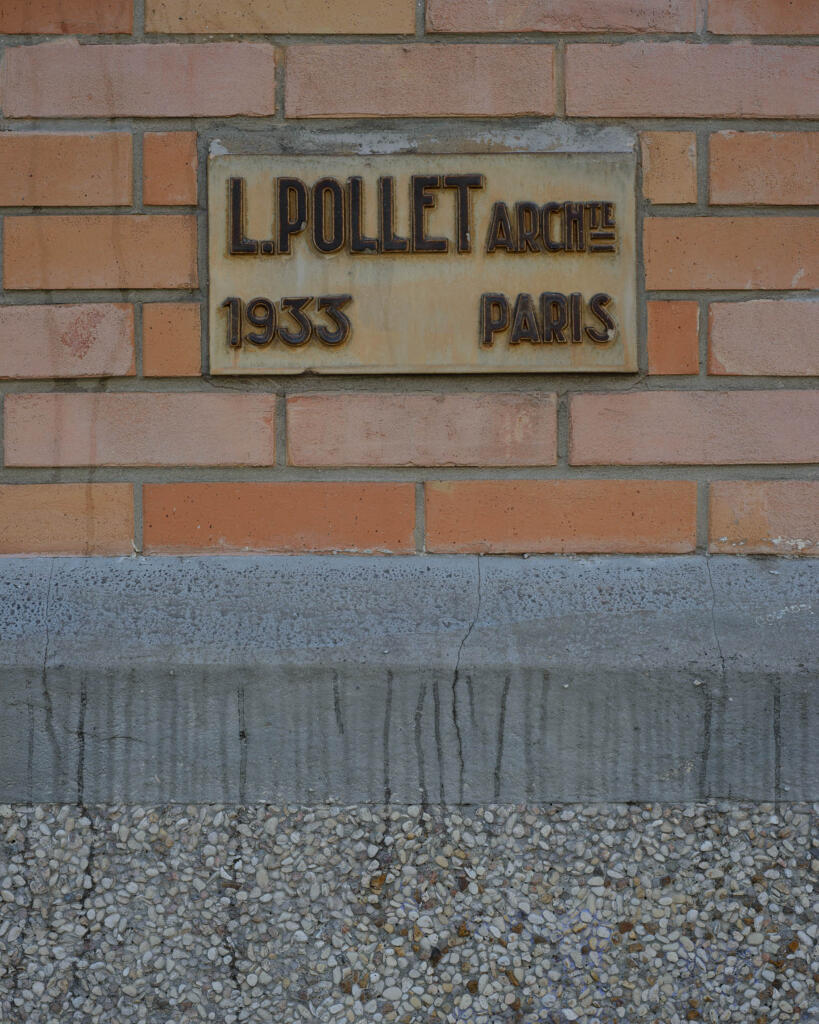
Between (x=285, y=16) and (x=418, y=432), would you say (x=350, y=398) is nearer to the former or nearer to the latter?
(x=418, y=432)

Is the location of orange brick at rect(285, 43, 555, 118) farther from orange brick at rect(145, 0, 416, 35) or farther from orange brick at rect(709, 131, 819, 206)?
orange brick at rect(709, 131, 819, 206)

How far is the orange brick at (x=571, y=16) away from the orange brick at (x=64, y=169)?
72 centimetres

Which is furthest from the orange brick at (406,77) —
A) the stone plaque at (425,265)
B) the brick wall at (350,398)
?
the stone plaque at (425,265)

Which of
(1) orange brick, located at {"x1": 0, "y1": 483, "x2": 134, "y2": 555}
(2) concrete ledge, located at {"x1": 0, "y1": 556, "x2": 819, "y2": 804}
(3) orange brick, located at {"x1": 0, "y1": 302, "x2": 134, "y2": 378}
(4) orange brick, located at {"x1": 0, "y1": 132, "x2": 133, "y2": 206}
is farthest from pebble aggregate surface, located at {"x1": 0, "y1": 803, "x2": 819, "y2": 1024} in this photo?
(4) orange brick, located at {"x1": 0, "y1": 132, "x2": 133, "y2": 206}

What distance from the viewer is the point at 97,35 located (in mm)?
1897

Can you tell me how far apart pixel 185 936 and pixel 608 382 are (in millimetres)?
1343

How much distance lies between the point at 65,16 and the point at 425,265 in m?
0.88

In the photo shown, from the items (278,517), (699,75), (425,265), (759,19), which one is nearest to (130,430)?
(278,517)

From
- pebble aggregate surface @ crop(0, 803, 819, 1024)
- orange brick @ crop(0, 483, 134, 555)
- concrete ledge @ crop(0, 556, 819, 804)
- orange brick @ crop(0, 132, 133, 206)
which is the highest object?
orange brick @ crop(0, 132, 133, 206)

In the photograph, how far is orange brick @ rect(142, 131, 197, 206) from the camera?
1.90m

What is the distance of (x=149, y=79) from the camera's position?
1.89 m

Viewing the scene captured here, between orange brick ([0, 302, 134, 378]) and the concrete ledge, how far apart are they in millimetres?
477

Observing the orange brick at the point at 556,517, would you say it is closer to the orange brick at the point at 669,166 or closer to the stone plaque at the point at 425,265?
the stone plaque at the point at 425,265

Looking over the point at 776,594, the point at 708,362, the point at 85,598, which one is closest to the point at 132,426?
the point at 85,598
